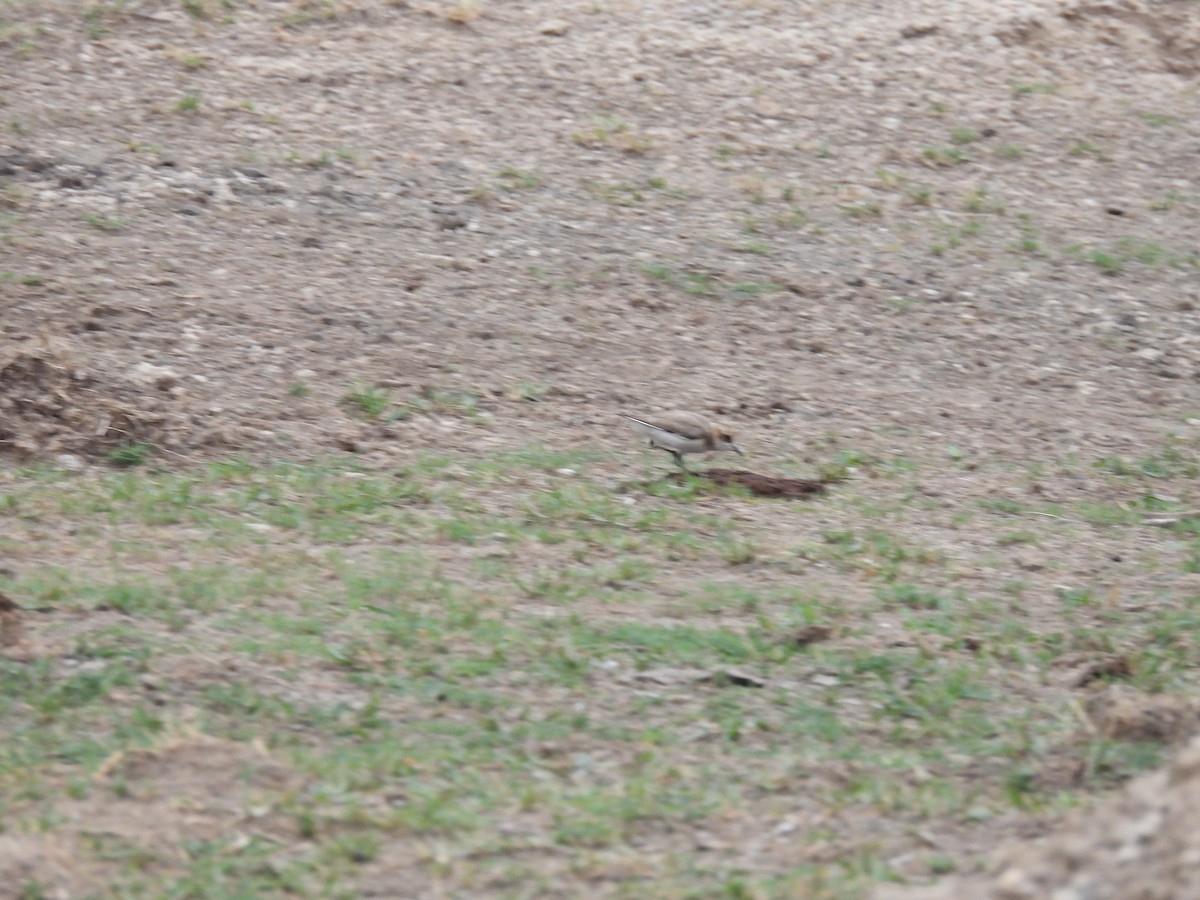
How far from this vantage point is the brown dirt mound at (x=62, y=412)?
6.93 m

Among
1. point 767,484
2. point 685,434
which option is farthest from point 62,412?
point 767,484

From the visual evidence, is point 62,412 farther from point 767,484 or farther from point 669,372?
point 767,484

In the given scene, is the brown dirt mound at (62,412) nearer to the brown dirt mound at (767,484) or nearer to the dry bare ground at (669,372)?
the dry bare ground at (669,372)

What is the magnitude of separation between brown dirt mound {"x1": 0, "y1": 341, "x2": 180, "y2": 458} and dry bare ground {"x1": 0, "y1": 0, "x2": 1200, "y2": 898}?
0.03 m

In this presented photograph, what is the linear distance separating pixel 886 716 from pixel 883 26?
848cm

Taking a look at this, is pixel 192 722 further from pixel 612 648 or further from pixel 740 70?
pixel 740 70

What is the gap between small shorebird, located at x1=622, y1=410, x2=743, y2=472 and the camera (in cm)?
688

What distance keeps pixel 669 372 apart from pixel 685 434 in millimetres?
1416

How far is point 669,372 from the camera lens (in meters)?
8.27

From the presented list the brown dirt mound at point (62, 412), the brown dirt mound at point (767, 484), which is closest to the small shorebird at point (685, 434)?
the brown dirt mound at point (767, 484)

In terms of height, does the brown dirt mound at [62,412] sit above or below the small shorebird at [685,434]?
below

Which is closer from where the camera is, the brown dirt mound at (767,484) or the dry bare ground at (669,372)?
the dry bare ground at (669,372)

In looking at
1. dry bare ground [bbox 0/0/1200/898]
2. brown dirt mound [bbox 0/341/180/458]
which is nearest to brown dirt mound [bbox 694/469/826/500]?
dry bare ground [bbox 0/0/1200/898]

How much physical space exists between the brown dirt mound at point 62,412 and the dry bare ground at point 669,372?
0.03 meters
